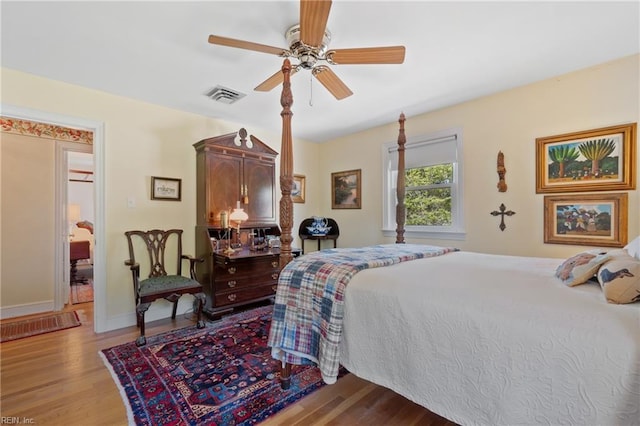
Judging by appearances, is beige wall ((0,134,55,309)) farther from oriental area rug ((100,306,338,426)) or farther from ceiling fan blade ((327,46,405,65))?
ceiling fan blade ((327,46,405,65))

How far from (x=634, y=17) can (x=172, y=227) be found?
430cm

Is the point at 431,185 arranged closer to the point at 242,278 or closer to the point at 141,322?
the point at 242,278

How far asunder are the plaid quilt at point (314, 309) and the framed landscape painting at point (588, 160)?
197 centimetres

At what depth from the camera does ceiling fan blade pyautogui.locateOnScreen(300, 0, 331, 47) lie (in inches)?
56.7

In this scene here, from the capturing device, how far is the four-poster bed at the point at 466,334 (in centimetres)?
92

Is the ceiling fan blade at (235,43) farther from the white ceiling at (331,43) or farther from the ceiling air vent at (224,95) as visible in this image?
the ceiling air vent at (224,95)

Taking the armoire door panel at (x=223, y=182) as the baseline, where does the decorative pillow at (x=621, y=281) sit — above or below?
below

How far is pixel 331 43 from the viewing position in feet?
6.96

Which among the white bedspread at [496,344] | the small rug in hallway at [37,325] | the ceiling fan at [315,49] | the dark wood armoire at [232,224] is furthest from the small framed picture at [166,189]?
the white bedspread at [496,344]

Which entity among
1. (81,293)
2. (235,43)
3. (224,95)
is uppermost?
(224,95)

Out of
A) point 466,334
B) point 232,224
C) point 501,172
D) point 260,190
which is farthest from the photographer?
point 260,190

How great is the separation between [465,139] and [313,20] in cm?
236

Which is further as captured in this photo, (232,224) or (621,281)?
(232,224)

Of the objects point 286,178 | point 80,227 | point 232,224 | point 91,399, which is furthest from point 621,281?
point 80,227
